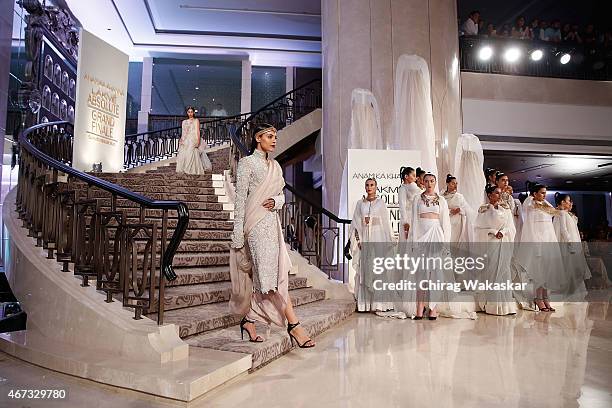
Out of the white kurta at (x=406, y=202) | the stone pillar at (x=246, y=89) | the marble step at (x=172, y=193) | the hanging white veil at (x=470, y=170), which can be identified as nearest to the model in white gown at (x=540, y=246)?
the hanging white veil at (x=470, y=170)

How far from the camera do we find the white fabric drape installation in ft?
24.8

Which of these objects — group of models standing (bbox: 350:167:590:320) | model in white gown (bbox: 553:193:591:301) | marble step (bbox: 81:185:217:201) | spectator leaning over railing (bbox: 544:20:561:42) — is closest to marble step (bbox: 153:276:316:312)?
group of models standing (bbox: 350:167:590:320)

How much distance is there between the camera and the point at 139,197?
2.96 metres

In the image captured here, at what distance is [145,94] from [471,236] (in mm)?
11243

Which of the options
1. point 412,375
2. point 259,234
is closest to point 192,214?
point 259,234

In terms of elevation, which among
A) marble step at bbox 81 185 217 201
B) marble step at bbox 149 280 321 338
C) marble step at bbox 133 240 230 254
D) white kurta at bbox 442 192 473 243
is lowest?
marble step at bbox 149 280 321 338

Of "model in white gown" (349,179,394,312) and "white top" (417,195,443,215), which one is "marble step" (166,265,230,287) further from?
"white top" (417,195,443,215)

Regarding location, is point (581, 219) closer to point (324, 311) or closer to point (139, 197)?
point (324, 311)

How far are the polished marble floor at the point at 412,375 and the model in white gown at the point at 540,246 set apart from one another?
174cm

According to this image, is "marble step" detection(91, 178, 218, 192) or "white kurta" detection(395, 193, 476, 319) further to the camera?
"marble step" detection(91, 178, 218, 192)

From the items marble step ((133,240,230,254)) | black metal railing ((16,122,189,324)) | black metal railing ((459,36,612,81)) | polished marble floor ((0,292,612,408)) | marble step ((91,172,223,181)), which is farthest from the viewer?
black metal railing ((459,36,612,81))

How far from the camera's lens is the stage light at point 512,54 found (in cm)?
977

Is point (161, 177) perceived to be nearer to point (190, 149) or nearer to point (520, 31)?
point (190, 149)

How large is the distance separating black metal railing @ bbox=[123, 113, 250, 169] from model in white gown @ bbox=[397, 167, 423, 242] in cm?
699
